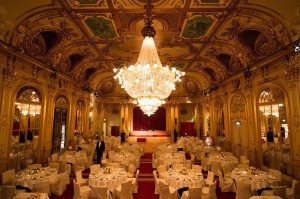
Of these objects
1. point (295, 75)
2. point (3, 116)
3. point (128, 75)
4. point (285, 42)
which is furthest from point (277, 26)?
Answer: point (3, 116)

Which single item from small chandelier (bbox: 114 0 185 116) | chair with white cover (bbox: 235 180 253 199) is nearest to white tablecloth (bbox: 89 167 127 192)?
small chandelier (bbox: 114 0 185 116)

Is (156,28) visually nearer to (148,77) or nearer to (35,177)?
(148,77)

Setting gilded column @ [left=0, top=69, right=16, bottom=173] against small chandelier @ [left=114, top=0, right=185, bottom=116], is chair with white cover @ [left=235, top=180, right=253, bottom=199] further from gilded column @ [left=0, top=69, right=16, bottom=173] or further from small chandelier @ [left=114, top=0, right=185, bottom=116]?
gilded column @ [left=0, top=69, right=16, bottom=173]

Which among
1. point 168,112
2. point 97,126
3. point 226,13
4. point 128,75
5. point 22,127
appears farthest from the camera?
point 168,112

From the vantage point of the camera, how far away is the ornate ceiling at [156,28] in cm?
658

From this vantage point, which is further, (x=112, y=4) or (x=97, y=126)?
(x=97, y=126)

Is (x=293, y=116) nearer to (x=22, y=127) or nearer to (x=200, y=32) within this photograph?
(x=200, y=32)

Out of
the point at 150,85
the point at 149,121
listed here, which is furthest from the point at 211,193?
the point at 149,121

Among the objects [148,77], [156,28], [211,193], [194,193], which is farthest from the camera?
[156,28]

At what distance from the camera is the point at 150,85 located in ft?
19.3

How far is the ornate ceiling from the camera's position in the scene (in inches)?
259

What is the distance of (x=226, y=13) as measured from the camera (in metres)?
7.09

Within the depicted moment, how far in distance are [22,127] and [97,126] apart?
41.0 ft

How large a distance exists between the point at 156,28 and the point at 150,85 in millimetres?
3940
